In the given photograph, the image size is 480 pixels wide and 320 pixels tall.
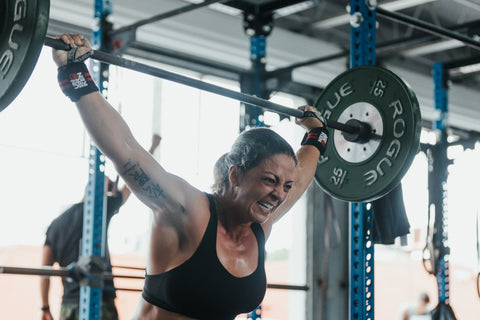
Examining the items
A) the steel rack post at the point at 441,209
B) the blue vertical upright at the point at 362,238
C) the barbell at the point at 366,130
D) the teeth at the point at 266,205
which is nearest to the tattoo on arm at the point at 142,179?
the teeth at the point at 266,205

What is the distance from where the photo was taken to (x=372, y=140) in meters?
3.04

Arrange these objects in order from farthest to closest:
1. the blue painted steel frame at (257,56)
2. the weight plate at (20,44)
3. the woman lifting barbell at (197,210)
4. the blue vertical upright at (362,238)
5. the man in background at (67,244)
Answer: the blue painted steel frame at (257,56)
the man in background at (67,244)
the blue vertical upright at (362,238)
the woman lifting barbell at (197,210)
the weight plate at (20,44)

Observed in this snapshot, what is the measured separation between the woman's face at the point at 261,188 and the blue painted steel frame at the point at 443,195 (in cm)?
374

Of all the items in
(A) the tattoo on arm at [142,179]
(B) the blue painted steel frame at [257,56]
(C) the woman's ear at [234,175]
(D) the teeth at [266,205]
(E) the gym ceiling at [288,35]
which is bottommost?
(D) the teeth at [266,205]

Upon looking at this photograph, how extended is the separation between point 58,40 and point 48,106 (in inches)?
Result: 145

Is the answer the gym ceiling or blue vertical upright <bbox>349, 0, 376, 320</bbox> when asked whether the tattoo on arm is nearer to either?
blue vertical upright <bbox>349, 0, 376, 320</bbox>

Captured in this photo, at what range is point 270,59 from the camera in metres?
6.64

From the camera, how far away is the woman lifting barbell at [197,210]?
1.84 meters

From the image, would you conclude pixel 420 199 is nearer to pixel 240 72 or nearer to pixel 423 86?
pixel 423 86

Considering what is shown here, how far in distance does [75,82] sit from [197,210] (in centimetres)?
51

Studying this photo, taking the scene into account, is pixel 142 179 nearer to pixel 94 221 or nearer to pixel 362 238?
pixel 362 238

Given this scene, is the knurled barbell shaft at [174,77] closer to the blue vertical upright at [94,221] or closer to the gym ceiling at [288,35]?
the blue vertical upright at [94,221]

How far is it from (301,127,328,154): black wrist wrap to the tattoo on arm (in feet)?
3.37

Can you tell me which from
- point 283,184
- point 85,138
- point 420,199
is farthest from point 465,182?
point 283,184
